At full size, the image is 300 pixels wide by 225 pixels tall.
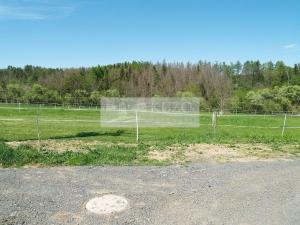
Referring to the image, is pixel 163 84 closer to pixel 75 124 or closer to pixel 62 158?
pixel 75 124

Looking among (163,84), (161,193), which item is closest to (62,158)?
(161,193)

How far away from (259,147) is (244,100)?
62864mm

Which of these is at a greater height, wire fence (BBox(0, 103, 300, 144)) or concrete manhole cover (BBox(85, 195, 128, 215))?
concrete manhole cover (BBox(85, 195, 128, 215))

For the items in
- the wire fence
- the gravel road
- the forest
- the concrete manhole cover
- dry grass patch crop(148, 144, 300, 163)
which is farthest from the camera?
the forest

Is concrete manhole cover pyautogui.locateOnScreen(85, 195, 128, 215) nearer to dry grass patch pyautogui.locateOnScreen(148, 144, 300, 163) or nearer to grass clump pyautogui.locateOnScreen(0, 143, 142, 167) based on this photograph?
grass clump pyautogui.locateOnScreen(0, 143, 142, 167)

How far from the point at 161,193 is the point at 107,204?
1.31 meters

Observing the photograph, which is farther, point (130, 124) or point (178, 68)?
point (178, 68)

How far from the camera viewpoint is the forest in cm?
8181

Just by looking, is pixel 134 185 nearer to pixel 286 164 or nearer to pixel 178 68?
pixel 286 164

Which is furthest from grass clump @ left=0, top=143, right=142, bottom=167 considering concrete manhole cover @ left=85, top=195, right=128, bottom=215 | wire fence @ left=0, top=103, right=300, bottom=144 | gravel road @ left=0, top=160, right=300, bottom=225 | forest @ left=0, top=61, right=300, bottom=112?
forest @ left=0, top=61, right=300, bottom=112

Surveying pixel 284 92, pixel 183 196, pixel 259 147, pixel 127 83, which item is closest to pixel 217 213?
pixel 183 196

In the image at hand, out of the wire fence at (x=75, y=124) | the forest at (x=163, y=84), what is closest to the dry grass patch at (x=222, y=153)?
the wire fence at (x=75, y=124)

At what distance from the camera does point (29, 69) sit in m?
161

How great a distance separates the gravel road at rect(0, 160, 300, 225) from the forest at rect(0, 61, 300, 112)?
5860 cm
